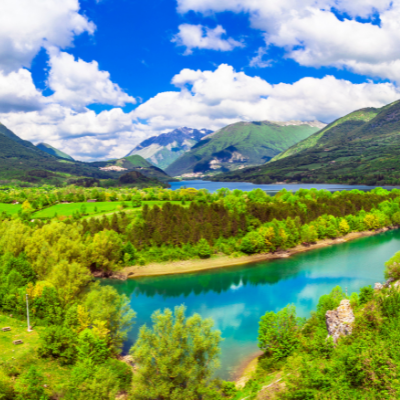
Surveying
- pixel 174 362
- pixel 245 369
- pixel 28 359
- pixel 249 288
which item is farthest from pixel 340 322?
pixel 28 359

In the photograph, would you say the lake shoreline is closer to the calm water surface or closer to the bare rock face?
Answer: the calm water surface

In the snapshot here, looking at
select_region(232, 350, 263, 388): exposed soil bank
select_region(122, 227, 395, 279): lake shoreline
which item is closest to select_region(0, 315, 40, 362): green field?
select_region(232, 350, 263, 388): exposed soil bank

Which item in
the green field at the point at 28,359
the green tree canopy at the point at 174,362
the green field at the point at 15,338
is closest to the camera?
the green tree canopy at the point at 174,362

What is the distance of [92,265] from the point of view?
60719 millimetres

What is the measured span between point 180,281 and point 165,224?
56.8 ft

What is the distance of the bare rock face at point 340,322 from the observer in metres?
25.7

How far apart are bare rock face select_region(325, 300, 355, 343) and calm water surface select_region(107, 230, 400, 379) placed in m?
10.0

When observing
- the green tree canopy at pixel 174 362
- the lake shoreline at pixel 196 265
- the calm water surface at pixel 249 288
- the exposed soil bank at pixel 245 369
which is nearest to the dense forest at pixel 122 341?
the green tree canopy at pixel 174 362

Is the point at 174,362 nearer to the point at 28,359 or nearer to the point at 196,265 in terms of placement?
the point at 28,359

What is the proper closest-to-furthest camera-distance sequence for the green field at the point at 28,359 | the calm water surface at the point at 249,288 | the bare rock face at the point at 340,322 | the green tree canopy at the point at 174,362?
the green tree canopy at the point at 174,362
the green field at the point at 28,359
the bare rock face at the point at 340,322
the calm water surface at the point at 249,288

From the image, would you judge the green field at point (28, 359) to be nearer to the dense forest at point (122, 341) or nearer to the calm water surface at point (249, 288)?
the dense forest at point (122, 341)

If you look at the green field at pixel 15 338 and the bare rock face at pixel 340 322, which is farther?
the green field at pixel 15 338

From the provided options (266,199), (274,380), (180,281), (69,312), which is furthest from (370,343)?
(266,199)

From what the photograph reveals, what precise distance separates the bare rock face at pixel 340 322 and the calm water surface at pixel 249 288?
10.0 metres
